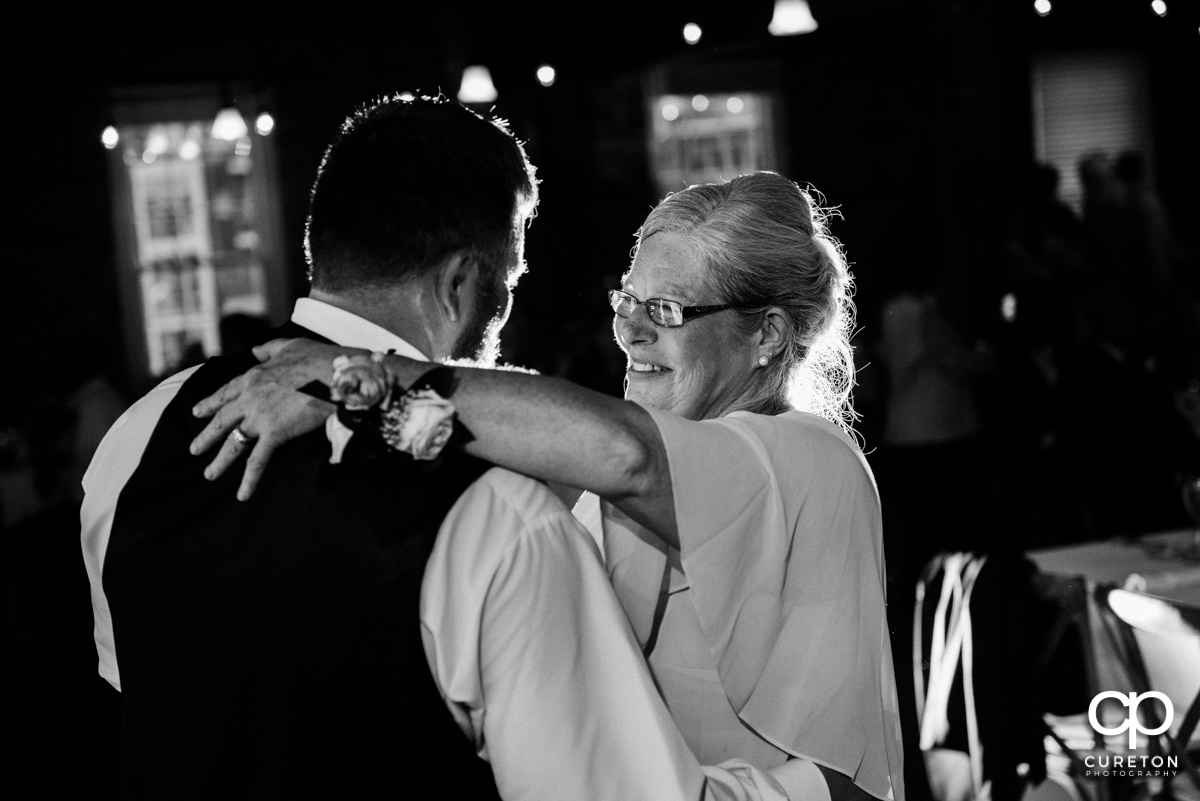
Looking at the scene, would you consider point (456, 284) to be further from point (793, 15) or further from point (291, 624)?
point (793, 15)

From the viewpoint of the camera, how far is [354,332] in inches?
51.9

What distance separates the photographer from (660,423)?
1.31 metres

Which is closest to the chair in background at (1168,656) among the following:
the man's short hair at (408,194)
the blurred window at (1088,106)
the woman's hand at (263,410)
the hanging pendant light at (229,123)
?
the man's short hair at (408,194)

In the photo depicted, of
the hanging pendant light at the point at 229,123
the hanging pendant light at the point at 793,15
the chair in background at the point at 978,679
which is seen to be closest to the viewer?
the chair in background at the point at 978,679

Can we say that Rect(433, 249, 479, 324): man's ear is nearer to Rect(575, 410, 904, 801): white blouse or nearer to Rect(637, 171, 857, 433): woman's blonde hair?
Rect(575, 410, 904, 801): white blouse

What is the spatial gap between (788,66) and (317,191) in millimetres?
9448

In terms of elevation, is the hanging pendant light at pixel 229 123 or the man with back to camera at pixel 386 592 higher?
the hanging pendant light at pixel 229 123

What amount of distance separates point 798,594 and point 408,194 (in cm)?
65

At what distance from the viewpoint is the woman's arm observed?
1225 mm

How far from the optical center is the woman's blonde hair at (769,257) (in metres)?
1.77

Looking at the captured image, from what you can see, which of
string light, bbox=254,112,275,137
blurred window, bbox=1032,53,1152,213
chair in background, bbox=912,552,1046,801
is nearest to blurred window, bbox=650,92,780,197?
blurred window, bbox=1032,53,1152,213

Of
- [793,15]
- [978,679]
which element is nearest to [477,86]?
[793,15]

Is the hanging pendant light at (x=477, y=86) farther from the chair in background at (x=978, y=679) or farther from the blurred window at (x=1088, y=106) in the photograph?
the chair in background at (x=978, y=679)

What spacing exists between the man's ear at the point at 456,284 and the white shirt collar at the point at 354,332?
0.06 meters
